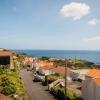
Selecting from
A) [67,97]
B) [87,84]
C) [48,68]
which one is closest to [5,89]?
[67,97]

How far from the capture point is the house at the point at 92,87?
3945cm

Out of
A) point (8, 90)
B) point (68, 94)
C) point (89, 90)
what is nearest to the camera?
point (8, 90)

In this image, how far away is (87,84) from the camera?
43844 mm

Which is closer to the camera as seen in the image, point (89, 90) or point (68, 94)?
point (89, 90)

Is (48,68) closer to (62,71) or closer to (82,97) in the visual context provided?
(62,71)

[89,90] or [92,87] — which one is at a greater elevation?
[92,87]

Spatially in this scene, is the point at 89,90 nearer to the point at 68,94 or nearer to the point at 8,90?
the point at 68,94

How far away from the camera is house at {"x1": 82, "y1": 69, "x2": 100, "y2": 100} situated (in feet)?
129

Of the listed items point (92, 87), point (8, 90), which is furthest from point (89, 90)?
point (8, 90)

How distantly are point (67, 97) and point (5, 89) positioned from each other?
40.2ft

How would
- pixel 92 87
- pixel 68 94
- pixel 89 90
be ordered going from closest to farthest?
1. pixel 92 87
2. pixel 89 90
3. pixel 68 94

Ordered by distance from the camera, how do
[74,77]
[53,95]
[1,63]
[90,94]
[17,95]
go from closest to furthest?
[17,95]
[90,94]
[53,95]
[1,63]
[74,77]

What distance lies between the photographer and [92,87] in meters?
41.4

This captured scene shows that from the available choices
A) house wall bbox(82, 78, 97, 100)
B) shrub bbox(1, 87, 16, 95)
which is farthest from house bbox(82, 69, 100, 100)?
shrub bbox(1, 87, 16, 95)
